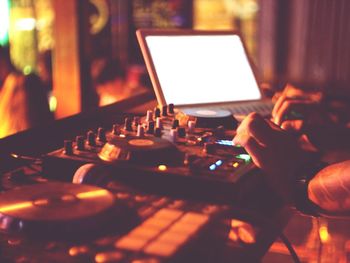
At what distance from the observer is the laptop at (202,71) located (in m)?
1.51

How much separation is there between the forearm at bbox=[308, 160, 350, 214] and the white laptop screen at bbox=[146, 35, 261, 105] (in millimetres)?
490

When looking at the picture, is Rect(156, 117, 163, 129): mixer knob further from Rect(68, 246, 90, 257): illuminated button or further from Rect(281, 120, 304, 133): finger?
Rect(68, 246, 90, 257): illuminated button

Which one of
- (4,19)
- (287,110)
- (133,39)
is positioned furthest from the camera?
(133,39)

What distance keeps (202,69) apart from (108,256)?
1.09 m

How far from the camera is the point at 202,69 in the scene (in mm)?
1653

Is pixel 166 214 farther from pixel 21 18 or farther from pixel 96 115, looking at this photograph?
pixel 21 18

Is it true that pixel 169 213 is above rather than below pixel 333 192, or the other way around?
above

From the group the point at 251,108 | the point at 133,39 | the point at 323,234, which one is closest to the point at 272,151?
the point at 251,108

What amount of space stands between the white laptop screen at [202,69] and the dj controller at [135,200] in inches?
12.1

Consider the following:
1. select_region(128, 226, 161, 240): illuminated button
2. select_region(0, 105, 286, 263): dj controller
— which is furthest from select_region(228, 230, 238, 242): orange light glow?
select_region(128, 226, 161, 240): illuminated button

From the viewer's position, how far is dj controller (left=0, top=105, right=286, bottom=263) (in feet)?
2.21

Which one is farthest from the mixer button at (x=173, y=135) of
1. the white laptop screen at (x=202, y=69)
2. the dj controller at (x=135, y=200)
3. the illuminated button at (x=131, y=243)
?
the illuminated button at (x=131, y=243)

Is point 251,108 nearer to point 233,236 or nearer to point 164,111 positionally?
point 164,111

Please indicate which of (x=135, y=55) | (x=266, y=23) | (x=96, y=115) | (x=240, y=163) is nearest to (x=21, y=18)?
(x=135, y=55)
